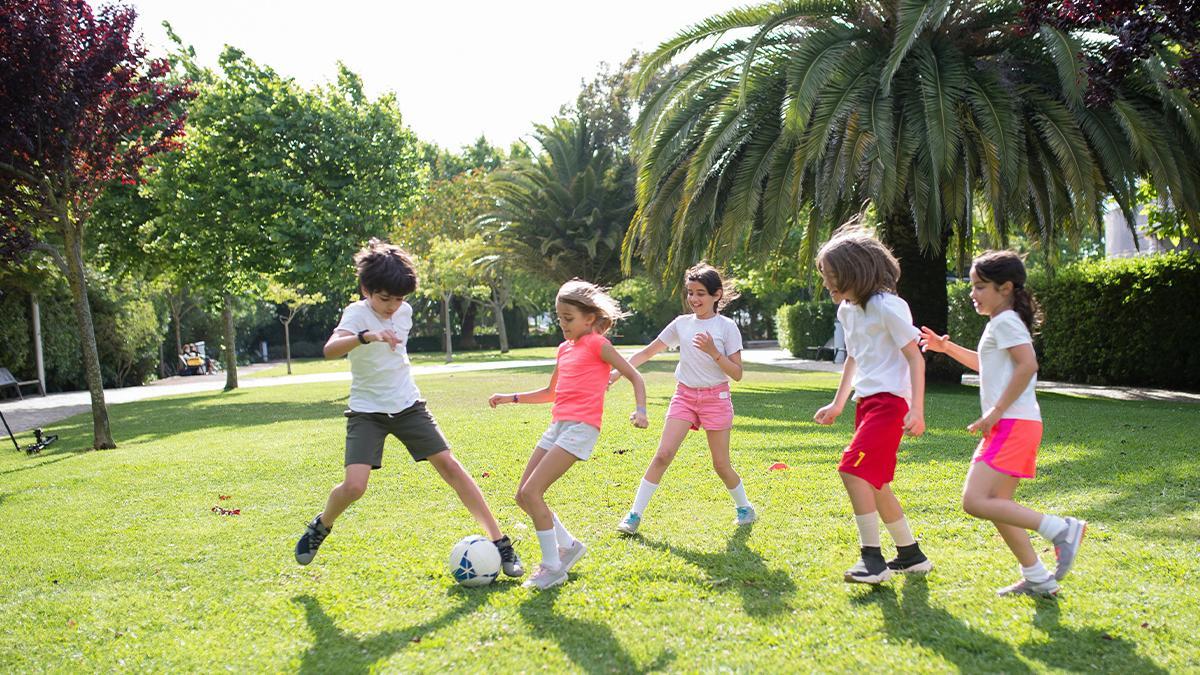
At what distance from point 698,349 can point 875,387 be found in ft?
4.74

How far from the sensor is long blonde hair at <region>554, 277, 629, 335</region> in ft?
15.5

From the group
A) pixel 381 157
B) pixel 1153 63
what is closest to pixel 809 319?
pixel 381 157

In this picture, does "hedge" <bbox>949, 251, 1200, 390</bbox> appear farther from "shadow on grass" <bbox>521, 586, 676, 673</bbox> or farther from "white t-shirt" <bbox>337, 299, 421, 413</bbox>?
"shadow on grass" <bbox>521, 586, 676, 673</bbox>

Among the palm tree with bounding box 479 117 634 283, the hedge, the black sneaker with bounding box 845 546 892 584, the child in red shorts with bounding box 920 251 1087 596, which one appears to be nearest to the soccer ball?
the black sneaker with bounding box 845 546 892 584

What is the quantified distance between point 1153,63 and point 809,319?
2032cm

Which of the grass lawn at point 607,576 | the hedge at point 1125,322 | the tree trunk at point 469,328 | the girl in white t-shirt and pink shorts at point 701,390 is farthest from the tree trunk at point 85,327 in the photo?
the tree trunk at point 469,328

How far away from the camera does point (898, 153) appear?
42.5 ft

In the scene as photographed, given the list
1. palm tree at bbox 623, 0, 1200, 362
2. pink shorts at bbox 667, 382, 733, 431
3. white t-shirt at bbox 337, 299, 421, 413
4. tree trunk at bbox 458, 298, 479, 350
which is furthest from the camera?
tree trunk at bbox 458, 298, 479, 350

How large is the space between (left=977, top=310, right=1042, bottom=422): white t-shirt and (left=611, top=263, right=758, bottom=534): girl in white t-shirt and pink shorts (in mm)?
1638

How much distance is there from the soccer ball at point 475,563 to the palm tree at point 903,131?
9.37 meters

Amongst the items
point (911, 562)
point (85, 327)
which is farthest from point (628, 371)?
point (85, 327)

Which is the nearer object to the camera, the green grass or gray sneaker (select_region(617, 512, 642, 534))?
gray sneaker (select_region(617, 512, 642, 534))

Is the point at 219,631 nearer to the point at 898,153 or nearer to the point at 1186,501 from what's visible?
the point at 1186,501

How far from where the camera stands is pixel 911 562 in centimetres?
432
